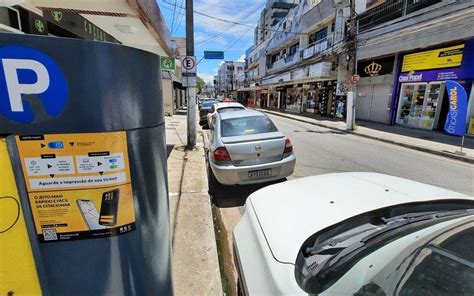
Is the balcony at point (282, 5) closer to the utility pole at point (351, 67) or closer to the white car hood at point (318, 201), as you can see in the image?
the utility pole at point (351, 67)

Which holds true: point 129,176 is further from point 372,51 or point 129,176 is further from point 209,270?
point 372,51

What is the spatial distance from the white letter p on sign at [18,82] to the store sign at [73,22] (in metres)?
3.88

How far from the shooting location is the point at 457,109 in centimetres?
938

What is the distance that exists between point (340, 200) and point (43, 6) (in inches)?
182

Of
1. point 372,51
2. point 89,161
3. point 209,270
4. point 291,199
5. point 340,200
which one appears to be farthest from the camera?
point 372,51

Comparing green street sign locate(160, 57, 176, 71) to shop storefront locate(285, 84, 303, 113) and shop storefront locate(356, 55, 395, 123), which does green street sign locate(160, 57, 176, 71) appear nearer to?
shop storefront locate(356, 55, 395, 123)

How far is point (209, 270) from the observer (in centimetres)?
285

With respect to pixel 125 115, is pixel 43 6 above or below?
above

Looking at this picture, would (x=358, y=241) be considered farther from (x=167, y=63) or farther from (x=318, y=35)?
(x=318, y=35)

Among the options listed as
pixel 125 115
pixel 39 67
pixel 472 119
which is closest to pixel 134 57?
pixel 125 115

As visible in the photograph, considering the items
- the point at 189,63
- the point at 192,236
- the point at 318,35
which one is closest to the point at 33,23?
the point at 192,236

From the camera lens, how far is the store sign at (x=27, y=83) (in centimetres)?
116

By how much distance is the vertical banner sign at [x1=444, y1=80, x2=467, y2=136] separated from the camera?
9.14 meters

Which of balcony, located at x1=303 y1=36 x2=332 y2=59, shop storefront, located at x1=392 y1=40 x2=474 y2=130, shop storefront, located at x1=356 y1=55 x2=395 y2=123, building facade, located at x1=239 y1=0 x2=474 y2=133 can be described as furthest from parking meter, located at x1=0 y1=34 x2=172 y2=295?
balcony, located at x1=303 y1=36 x2=332 y2=59
